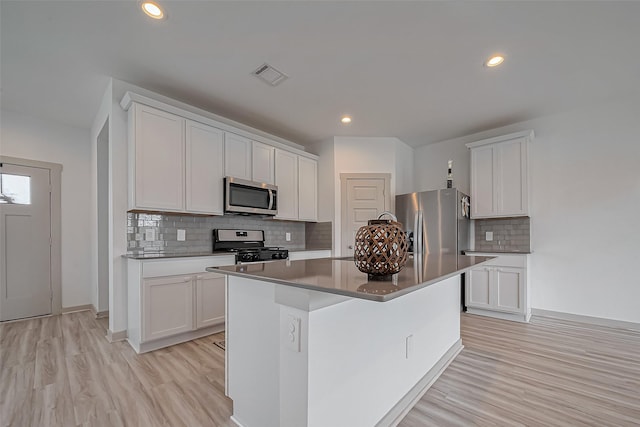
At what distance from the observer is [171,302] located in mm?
2623

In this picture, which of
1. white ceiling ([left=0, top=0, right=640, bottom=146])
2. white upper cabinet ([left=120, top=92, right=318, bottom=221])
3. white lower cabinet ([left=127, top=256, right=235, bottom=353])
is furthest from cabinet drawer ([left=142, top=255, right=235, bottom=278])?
white ceiling ([left=0, top=0, right=640, bottom=146])

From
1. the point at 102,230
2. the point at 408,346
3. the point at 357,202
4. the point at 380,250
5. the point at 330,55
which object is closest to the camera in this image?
the point at 380,250

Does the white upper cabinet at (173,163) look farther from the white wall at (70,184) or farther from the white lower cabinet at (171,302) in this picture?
the white wall at (70,184)

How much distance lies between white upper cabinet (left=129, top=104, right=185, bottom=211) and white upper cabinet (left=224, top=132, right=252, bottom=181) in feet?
1.78

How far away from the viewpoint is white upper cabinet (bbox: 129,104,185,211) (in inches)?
104

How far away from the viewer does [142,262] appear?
245 centimetres

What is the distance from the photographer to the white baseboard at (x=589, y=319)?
3143mm

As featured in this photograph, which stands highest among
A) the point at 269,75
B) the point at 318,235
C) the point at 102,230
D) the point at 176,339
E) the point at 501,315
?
the point at 269,75

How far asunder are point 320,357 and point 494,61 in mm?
2842

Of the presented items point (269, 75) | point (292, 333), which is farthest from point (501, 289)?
point (269, 75)

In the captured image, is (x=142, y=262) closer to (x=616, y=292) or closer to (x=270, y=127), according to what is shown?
(x=270, y=127)

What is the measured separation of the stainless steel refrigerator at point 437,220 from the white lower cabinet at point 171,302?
2.72 metres

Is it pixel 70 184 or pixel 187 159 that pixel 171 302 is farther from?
pixel 70 184

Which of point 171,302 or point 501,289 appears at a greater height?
point 171,302
